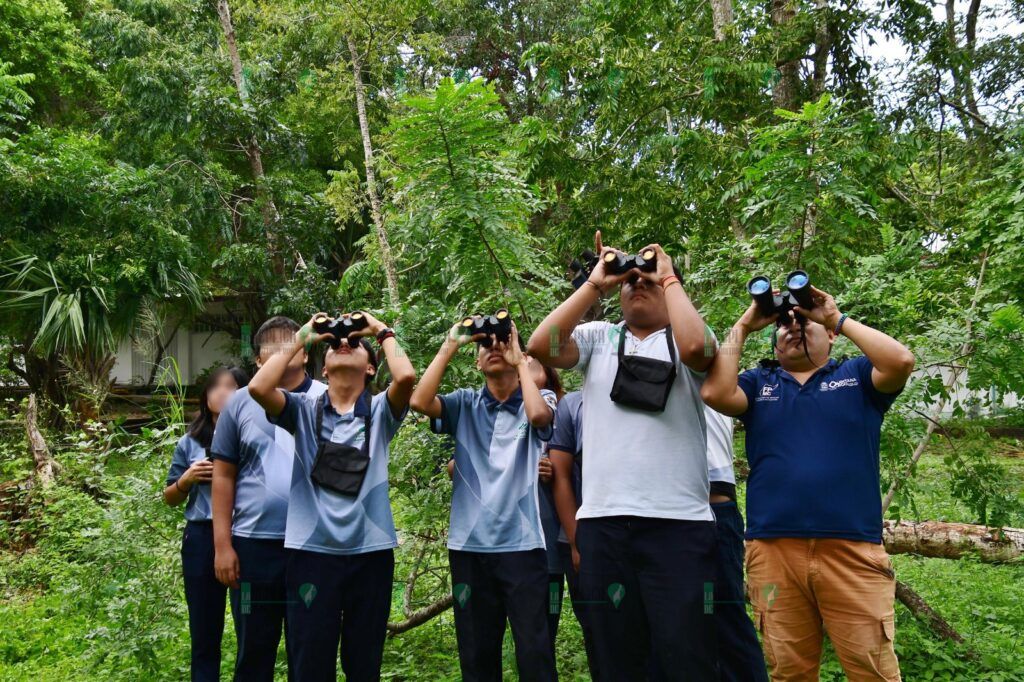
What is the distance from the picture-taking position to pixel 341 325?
3328 millimetres

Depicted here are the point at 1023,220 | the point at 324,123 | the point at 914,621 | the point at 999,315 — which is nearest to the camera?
the point at 999,315

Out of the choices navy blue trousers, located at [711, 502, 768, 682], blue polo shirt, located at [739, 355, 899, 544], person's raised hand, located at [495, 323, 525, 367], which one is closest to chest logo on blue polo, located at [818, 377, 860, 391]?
blue polo shirt, located at [739, 355, 899, 544]

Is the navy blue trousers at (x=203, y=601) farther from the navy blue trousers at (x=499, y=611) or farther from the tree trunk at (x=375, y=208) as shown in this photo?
the tree trunk at (x=375, y=208)

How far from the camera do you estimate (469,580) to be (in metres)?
3.33

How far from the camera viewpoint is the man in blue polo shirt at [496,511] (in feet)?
10.7

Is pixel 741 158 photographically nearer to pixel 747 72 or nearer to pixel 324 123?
pixel 747 72

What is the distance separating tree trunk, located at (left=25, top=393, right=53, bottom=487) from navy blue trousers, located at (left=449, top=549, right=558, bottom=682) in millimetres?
5768

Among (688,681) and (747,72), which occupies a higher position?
(747,72)

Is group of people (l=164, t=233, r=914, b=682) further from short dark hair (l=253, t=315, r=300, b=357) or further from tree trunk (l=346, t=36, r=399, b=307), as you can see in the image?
tree trunk (l=346, t=36, r=399, b=307)

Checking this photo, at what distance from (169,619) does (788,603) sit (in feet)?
12.0

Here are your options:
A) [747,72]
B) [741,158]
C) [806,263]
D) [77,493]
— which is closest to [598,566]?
[806,263]

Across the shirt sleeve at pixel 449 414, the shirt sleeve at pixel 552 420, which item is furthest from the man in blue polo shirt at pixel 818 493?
the shirt sleeve at pixel 449 414

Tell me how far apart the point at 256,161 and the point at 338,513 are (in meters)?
12.1

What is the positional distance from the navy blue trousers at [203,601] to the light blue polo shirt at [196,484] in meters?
0.06
